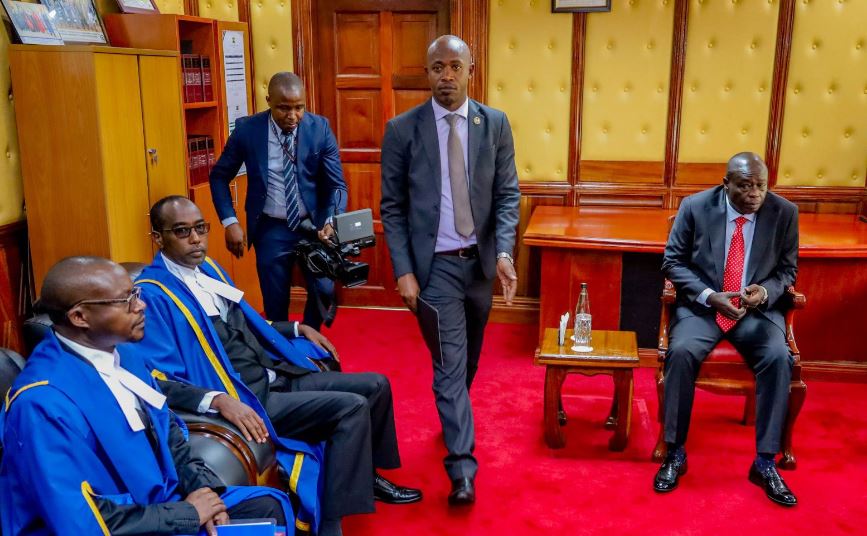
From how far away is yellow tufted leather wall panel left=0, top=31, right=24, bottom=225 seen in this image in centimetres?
319

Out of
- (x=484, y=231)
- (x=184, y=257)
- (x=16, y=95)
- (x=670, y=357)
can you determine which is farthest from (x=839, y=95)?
(x=16, y=95)

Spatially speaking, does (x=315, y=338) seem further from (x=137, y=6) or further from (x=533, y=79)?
(x=533, y=79)

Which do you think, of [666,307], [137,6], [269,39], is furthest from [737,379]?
[269,39]

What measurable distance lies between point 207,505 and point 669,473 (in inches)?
73.5

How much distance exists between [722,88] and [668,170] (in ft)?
1.86

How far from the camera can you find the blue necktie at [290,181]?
144 inches

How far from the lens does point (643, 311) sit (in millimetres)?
4309

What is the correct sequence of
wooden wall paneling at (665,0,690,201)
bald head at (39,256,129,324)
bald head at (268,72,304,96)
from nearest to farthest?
1. bald head at (39,256,129,324)
2. bald head at (268,72,304,96)
3. wooden wall paneling at (665,0,690,201)

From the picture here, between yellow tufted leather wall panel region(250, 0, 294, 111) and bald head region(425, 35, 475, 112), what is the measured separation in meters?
2.47

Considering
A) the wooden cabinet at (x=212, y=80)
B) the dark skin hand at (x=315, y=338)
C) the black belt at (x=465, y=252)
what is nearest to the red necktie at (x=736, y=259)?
the black belt at (x=465, y=252)

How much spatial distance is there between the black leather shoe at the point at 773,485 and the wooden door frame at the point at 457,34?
283cm

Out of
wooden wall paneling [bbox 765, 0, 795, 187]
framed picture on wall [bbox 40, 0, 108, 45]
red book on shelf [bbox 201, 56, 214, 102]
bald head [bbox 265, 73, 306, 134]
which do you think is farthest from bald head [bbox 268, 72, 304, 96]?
wooden wall paneling [bbox 765, 0, 795, 187]

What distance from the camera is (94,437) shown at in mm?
1821

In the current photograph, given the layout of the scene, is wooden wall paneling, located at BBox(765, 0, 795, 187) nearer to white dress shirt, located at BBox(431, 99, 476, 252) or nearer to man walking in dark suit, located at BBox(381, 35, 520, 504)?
man walking in dark suit, located at BBox(381, 35, 520, 504)
